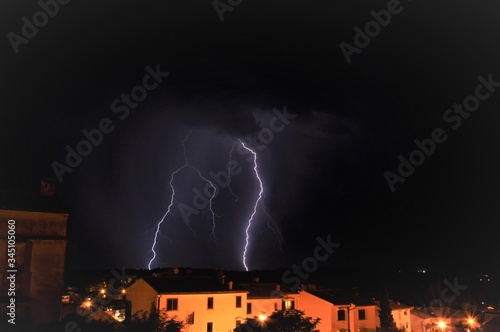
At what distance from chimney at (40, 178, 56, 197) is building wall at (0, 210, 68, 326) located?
2612 mm

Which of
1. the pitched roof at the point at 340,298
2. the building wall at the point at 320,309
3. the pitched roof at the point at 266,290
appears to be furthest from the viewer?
the pitched roof at the point at 340,298

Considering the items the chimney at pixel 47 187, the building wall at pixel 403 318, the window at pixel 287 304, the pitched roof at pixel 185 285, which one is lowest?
the building wall at pixel 403 318

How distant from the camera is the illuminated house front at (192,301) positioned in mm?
26312

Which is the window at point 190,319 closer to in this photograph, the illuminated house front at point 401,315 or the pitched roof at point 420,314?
the illuminated house front at point 401,315

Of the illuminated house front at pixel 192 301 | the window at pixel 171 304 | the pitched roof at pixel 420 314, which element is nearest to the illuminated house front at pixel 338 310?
the pitched roof at pixel 420 314

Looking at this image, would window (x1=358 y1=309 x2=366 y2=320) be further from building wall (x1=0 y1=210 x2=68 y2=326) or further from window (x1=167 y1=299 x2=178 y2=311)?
building wall (x1=0 y1=210 x2=68 y2=326)

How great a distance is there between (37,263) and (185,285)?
357 inches

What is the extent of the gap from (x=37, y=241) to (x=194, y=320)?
1049 centimetres

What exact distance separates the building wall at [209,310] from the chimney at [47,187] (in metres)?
10.1

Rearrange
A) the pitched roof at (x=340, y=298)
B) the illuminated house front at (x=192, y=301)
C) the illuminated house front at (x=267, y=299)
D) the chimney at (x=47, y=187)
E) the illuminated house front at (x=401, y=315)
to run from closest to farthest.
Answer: the illuminated house front at (x=192, y=301)
the chimney at (x=47, y=187)
the illuminated house front at (x=267, y=299)
the pitched roof at (x=340, y=298)
the illuminated house front at (x=401, y=315)

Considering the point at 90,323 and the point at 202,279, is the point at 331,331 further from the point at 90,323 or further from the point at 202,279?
the point at 90,323

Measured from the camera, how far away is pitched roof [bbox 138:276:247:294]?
26969 millimetres

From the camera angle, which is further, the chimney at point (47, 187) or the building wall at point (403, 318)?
the building wall at point (403, 318)

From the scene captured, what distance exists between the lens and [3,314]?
70.9 feet
